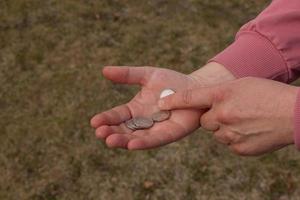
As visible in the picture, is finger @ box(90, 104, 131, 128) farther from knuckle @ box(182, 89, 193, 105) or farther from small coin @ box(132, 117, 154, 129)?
knuckle @ box(182, 89, 193, 105)

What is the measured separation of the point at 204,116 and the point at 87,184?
1415 mm

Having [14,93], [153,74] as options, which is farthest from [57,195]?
[153,74]

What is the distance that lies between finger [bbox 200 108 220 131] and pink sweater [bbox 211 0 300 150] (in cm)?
30

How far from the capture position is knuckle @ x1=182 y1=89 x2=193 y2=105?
7.27 feet

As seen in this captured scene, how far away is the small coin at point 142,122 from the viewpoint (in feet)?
7.22

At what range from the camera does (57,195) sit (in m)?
3.34

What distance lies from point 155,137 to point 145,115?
8.2 inches

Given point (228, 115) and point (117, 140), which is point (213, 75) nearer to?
point (228, 115)

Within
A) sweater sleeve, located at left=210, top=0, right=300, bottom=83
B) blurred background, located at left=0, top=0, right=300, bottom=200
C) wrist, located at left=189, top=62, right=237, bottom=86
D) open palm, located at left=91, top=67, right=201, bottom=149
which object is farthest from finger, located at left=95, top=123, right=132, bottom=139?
blurred background, located at left=0, top=0, right=300, bottom=200

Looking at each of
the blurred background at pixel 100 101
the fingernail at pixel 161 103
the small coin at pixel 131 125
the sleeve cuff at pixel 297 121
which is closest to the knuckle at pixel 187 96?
the fingernail at pixel 161 103

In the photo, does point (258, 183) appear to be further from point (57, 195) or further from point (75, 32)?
point (75, 32)

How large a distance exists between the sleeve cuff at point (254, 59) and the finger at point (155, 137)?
41 centimetres

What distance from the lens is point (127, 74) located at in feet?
7.60

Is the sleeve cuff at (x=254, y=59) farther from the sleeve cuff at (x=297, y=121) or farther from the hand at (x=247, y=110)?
the sleeve cuff at (x=297, y=121)
